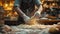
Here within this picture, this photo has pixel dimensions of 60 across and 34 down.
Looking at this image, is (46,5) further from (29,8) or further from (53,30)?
(53,30)

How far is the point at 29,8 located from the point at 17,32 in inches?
49.8

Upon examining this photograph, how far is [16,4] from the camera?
9.40 feet

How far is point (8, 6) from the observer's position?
8.48 metres

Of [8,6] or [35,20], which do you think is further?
[8,6]

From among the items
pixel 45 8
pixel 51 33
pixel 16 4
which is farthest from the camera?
pixel 45 8

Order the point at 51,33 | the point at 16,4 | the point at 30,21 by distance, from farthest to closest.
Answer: the point at 16,4, the point at 30,21, the point at 51,33

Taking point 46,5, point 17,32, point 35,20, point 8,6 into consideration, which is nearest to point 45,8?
point 46,5

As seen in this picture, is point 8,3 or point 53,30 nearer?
point 53,30

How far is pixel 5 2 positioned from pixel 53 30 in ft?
23.2

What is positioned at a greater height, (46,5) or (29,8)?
(29,8)

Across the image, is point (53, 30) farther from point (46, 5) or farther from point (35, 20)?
point (46, 5)

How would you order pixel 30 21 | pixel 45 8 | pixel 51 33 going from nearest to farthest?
pixel 51 33 < pixel 30 21 < pixel 45 8

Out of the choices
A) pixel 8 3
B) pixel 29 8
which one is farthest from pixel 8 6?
pixel 29 8

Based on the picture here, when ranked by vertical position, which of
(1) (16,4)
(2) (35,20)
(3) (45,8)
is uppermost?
(1) (16,4)
